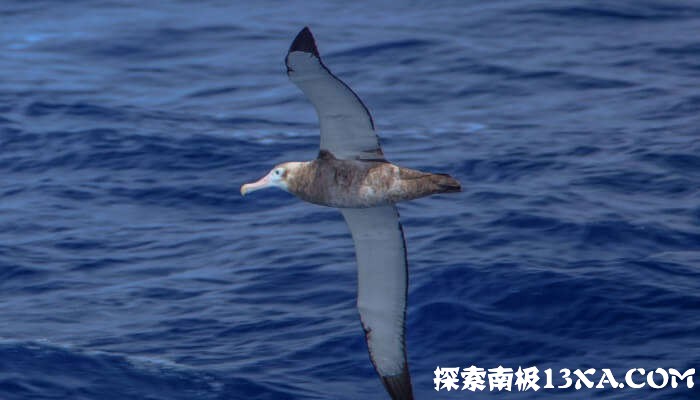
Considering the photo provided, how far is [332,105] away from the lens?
11266 mm

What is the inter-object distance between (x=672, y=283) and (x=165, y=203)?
756 centimetres

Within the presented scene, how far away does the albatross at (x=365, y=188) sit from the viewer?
11.0m

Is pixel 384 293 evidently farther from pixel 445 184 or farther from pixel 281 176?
pixel 445 184

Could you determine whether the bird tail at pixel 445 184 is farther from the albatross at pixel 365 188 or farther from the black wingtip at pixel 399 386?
the black wingtip at pixel 399 386

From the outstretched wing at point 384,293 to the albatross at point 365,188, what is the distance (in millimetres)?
10

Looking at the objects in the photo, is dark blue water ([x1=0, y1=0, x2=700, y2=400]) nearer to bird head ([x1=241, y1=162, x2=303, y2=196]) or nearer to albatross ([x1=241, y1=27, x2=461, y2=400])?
albatross ([x1=241, y1=27, x2=461, y2=400])

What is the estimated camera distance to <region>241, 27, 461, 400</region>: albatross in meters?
11.0

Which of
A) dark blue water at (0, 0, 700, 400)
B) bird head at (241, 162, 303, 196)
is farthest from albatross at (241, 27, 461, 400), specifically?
dark blue water at (0, 0, 700, 400)

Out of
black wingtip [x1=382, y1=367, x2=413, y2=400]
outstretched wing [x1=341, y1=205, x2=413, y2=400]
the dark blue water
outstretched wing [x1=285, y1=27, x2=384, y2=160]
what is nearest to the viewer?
outstretched wing [x1=285, y1=27, x2=384, y2=160]

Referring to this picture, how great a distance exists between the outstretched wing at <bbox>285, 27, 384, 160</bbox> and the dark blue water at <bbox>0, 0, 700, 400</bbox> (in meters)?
3.02

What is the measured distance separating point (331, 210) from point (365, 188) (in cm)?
611

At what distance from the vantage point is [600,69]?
23000 millimetres

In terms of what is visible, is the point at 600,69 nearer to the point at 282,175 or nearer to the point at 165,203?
the point at 165,203

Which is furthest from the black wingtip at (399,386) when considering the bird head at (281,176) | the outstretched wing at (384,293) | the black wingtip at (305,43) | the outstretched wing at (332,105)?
the black wingtip at (305,43)
